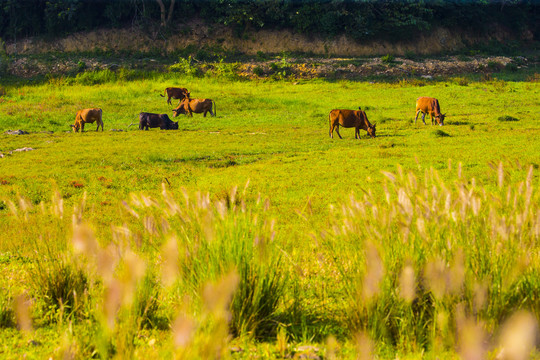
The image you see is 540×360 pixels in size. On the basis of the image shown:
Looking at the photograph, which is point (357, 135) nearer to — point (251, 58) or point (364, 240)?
point (364, 240)

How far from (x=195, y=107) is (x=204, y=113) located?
56cm

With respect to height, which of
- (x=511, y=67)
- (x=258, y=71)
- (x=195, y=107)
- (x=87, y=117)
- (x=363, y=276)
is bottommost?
(x=87, y=117)

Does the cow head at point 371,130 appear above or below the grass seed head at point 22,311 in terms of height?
below

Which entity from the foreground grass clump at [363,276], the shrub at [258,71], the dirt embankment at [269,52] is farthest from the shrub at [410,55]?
the foreground grass clump at [363,276]

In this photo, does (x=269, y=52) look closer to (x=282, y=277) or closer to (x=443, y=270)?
(x=282, y=277)

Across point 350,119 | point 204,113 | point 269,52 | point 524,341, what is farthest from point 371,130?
point 269,52

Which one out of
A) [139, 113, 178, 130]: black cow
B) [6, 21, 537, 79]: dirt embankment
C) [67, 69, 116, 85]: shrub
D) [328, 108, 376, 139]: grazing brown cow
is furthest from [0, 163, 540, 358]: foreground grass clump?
[67, 69, 116, 85]: shrub

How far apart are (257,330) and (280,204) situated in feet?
25.9

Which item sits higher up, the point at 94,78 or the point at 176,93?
the point at 94,78

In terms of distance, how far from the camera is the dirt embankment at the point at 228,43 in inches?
2191

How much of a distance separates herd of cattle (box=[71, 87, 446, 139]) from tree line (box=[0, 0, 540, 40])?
2259 centimetres

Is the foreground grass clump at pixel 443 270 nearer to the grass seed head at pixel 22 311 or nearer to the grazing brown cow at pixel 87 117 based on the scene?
the grass seed head at pixel 22 311

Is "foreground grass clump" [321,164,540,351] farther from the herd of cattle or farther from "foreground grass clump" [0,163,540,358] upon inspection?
the herd of cattle

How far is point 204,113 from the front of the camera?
31.3 meters
